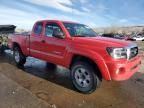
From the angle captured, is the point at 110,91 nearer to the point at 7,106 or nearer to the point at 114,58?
the point at 114,58

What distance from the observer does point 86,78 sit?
514 centimetres

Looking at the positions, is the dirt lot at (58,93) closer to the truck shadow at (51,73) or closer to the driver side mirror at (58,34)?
the truck shadow at (51,73)

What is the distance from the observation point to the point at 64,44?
561 centimetres

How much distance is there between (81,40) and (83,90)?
132cm

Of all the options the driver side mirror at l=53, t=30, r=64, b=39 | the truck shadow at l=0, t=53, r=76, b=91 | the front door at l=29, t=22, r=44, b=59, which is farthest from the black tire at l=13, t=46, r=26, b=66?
the driver side mirror at l=53, t=30, r=64, b=39

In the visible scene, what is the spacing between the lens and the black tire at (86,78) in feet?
16.1

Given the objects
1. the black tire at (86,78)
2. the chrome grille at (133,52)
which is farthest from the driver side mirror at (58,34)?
the chrome grille at (133,52)

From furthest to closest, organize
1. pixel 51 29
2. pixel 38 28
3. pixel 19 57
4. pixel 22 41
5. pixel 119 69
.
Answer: pixel 19 57 < pixel 22 41 < pixel 38 28 < pixel 51 29 < pixel 119 69

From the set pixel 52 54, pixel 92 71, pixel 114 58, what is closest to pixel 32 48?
pixel 52 54

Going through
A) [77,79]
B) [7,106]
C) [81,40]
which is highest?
[81,40]

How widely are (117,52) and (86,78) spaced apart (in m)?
1.09

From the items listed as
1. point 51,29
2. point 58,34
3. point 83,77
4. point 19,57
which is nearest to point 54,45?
point 58,34

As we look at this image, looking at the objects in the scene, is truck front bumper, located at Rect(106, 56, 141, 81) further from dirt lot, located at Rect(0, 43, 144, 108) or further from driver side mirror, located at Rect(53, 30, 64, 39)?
driver side mirror, located at Rect(53, 30, 64, 39)

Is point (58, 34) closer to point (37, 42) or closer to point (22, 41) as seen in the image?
point (37, 42)
